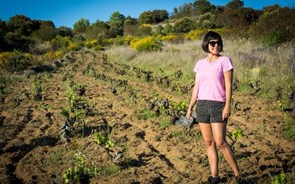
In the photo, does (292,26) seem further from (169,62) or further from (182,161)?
(182,161)

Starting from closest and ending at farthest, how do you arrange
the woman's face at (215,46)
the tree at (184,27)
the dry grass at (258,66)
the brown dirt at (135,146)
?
the woman's face at (215,46)
the brown dirt at (135,146)
the dry grass at (258,66)
the tree at (184,27)

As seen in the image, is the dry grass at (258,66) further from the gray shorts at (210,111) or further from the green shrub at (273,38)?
the gray shorts at (210,111)

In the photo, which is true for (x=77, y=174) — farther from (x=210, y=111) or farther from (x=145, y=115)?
(x=145, y=115)

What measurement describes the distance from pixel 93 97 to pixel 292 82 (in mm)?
6000

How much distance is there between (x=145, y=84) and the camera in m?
10.7

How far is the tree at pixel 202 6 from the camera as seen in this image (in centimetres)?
5200

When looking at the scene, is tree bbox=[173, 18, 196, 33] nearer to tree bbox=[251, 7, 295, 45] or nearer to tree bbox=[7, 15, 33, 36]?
tree bbox=[7, 15, 33, 36]

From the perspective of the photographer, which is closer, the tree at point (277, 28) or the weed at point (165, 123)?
the weed at point (165, 123)

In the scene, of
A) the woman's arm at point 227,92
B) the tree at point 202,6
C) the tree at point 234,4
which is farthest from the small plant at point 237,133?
the tree at point 234,4

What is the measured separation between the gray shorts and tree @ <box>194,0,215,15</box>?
51459 millimetres

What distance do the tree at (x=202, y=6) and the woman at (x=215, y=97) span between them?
51.3 metres

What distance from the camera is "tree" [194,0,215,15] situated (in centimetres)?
5200

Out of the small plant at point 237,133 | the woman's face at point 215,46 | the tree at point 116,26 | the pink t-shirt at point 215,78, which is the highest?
the tree at point 116,26

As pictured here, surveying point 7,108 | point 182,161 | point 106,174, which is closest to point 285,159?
point 182,161
